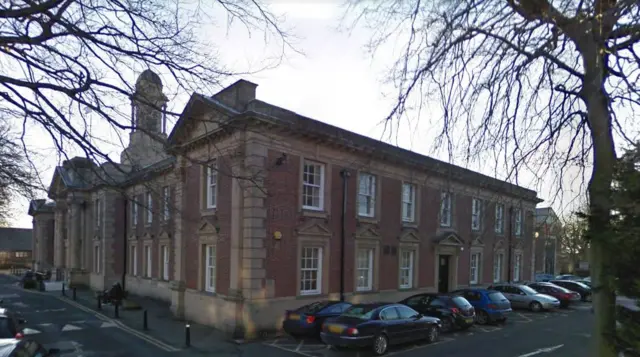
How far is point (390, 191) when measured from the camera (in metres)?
24.2

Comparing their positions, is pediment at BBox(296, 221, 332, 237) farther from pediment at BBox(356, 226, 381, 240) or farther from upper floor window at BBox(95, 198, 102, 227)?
upper floor window at BBox(95, 198, 102, 227)

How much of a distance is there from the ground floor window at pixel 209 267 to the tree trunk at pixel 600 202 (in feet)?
52.8

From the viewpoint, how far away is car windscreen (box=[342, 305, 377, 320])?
14289mm

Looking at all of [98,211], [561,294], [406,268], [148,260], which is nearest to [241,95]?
[406,268]

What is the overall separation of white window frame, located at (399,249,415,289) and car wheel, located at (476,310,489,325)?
4714 mm

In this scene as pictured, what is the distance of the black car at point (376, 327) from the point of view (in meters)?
13.6

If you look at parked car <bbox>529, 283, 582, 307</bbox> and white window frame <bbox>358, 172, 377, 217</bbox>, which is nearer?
white window frame <bbox>358, 172, 377, 217</bbox>

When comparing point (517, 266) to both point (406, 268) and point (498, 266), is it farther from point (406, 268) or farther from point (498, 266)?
point (406, 268)

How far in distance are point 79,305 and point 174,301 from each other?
30.4 ft

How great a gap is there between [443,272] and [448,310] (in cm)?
1086

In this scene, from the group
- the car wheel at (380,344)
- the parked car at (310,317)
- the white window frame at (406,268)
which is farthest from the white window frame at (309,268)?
the white window frame at (406,268)

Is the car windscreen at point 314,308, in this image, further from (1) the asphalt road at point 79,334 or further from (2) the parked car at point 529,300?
(2) the parked car at point 529,300

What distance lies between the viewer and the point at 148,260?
31.7 meters

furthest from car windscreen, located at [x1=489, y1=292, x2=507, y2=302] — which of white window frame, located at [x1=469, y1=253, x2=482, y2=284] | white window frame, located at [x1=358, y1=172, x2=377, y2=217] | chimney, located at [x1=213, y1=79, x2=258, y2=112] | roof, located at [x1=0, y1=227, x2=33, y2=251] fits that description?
roof, located at [x1=0, y1=227, x2=33, y2=251]
